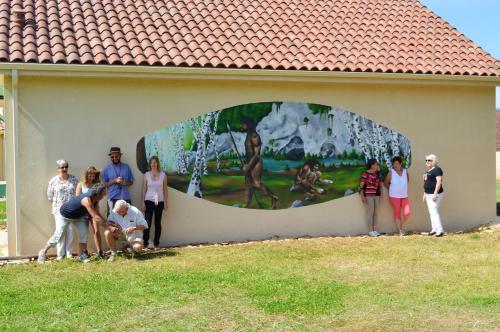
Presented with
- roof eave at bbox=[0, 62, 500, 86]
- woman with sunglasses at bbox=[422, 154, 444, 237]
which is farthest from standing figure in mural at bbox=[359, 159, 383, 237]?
roof eave at bbox=[0, 62, 500, 86]

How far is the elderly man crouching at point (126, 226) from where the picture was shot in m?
9.85

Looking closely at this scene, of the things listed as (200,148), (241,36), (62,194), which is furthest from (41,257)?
(241,36)

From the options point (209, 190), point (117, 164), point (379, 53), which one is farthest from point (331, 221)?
point (117, 164)

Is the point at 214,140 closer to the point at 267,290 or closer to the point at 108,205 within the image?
the point at 108,205

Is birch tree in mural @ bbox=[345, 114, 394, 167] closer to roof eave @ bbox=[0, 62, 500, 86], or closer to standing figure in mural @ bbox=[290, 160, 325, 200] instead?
roof eave @ bbox=[0, 62, 500, 86]

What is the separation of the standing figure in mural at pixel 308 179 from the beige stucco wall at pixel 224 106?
315 millimetres

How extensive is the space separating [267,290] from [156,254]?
3.10 meters

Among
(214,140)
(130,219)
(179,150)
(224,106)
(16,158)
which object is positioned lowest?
(130,219)

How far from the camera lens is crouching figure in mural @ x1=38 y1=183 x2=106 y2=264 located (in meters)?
9.65

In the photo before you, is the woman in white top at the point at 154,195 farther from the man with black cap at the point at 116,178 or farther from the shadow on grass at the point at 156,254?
the shadow on grass at the point at 156,254

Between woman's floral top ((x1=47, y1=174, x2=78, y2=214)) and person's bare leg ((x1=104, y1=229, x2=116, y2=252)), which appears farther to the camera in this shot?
woman's floral top ((x1=47, y1=174, x2=78, y2=214))

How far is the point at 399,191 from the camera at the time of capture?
12203 mm

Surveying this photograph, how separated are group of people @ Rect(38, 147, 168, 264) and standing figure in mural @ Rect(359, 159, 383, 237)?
12.6 feet

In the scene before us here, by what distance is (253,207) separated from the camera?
11.8m
